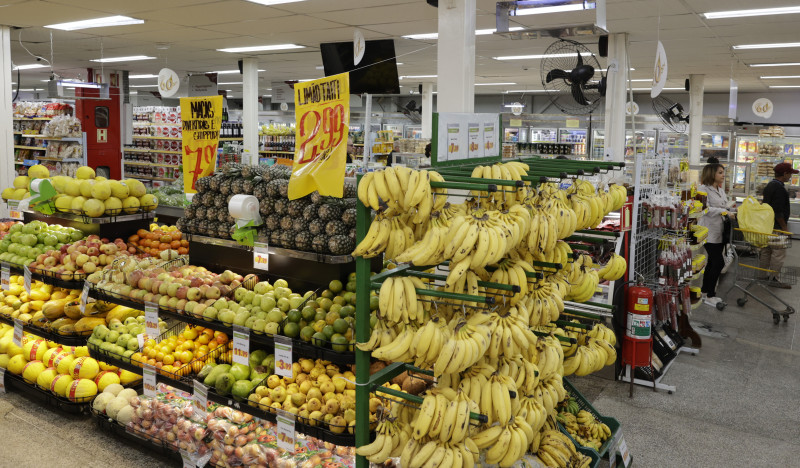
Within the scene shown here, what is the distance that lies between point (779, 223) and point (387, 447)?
27.3 feet

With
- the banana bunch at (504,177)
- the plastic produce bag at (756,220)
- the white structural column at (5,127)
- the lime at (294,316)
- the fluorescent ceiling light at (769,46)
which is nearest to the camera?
the banana bunch at (504,177)

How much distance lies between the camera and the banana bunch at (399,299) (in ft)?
8.05

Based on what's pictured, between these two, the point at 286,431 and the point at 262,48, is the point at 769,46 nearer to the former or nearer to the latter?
the point at 262,48

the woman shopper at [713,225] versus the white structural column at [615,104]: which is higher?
the white structural column at [615,104]

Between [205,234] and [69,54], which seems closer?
[205,234]

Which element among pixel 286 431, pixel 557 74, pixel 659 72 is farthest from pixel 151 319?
pixel 659 72

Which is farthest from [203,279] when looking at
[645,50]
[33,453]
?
[645,50]

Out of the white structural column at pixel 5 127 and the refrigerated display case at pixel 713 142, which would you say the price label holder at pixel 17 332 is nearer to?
the white structural column at pixel 5 127

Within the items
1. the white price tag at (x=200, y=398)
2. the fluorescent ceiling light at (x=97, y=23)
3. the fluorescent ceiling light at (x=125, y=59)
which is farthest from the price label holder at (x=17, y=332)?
the fluorescent ceiling light at (x=125, y=59)

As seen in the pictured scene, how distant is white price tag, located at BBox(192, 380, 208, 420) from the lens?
11.4 ft

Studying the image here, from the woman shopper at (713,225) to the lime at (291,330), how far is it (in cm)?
639

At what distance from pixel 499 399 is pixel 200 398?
189cm

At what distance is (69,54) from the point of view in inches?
435

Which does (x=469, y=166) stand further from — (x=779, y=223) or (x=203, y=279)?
(x=779, y=223)
